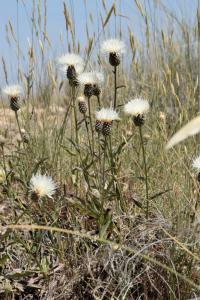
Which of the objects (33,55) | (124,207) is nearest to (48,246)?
(124,207)

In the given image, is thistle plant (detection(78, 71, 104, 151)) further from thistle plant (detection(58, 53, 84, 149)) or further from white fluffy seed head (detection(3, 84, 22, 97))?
white fluffy seed head (detection(3, 84, 22, 97))

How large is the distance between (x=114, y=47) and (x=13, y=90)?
0.49m

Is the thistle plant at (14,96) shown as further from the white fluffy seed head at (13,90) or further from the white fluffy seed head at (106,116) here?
the white fluffy seed head at (106,116)

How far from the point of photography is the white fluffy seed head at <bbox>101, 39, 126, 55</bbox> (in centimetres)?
218

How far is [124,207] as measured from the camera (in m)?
2.13

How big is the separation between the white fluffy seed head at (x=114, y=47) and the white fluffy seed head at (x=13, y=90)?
0.41 m

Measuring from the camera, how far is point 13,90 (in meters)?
2.44

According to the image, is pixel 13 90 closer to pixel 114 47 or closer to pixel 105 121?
pixel 114 47

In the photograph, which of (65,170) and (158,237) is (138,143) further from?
(158,237)

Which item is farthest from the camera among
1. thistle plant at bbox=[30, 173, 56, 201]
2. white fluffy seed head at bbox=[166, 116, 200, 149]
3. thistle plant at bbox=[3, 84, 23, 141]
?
thistle plant at bbox=[3, 84, 23, 141]

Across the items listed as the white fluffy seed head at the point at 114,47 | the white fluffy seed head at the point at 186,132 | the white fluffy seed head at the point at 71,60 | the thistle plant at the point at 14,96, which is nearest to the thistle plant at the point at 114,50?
the white fluffy seed head at the point at 114,47

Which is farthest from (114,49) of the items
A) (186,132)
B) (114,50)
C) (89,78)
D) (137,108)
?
(186,132)

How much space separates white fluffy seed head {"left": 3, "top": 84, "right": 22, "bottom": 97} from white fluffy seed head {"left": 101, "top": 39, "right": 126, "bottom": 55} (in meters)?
0.41

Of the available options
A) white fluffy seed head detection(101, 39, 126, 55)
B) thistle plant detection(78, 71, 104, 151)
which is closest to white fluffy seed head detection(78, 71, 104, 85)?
thistle plant detection(78, 71, 104, 151)
